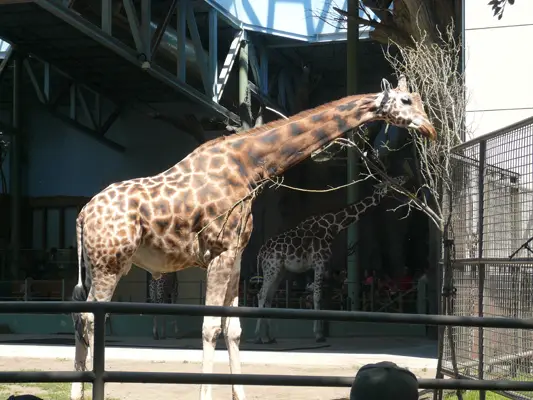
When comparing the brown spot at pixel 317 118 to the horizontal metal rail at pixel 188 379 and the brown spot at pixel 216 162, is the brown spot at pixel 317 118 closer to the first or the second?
the brown spot at pixel 216 162

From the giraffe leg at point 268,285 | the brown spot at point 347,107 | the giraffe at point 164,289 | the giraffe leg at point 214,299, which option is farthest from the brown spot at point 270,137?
the giraffe at point 164,289

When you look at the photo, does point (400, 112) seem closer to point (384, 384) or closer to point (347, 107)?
point (347, 107)

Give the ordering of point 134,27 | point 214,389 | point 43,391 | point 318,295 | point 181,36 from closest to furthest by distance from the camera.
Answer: point 43,391 < point 214,389 < point 134,27 < point 318,295 < point 181,36

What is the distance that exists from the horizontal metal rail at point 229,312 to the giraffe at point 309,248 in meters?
11.7

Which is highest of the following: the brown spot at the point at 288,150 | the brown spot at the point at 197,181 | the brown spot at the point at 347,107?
the brown spot at the point at 347,107

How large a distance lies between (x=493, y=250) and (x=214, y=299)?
2.47 meters

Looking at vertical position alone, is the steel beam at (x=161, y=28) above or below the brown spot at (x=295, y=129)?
above

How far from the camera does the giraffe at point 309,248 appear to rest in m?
15.8

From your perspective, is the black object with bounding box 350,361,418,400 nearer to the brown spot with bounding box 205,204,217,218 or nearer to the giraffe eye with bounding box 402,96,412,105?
the brown spot with bounding box 205,204,217,218

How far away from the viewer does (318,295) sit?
15.8m

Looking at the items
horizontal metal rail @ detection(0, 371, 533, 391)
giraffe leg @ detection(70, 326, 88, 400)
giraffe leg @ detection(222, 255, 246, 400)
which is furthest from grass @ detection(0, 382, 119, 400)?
horizontal metal rail @ detection(0, 371, 533, 391)

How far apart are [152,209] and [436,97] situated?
13.0ft

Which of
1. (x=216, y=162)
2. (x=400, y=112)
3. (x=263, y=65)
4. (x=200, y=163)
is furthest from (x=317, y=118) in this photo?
(x=263, y=65)

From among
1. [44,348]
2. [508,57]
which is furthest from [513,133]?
[44,348]
